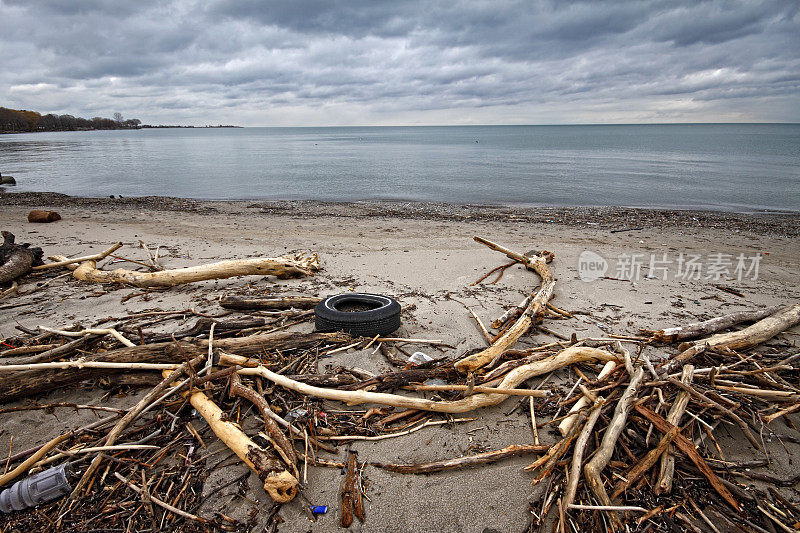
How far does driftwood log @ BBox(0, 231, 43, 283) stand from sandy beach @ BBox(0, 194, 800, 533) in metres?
0.24

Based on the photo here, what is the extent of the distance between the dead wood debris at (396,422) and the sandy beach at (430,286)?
0.12 m

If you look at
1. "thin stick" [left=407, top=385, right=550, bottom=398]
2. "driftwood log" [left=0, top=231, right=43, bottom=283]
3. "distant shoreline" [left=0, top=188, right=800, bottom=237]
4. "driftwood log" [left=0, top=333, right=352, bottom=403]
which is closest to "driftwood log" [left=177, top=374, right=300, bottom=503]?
"driftwood log" [left=0, top=333, right=352, bottom=403]

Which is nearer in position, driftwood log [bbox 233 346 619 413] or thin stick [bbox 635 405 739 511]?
thin stick [bbox 635 405 739 511]

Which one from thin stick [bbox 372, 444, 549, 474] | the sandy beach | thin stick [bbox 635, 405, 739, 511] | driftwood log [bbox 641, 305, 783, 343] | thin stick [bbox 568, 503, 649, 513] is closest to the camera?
thin stick [bbox 568, 503, 649, 513]

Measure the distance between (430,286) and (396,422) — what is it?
4.25m

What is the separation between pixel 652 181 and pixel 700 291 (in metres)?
26.2

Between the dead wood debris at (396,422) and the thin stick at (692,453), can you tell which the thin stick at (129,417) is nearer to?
the dead wood debris at (396,422)

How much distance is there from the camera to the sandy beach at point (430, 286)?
3.03 meters

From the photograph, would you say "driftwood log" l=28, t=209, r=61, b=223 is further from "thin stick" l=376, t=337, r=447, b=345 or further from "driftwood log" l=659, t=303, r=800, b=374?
"driftwood log" l=659, t=303, r=800, b=374

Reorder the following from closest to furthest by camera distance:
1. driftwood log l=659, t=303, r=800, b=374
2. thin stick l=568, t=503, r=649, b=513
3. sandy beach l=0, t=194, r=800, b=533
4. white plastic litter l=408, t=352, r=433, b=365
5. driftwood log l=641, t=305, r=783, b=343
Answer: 1. thin stick l=568, t=503, r=649, b=513
2. sandy beach l=0, t=194, r=800, b=533
3. driftwood log l=659, t=303, r=800, b=374
4. white plastic litter l=408, t=352, r=433, b=365
5. driftwood log l=641, t=305, r=783, b=343

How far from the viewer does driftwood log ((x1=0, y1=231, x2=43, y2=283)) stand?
748 centimetres

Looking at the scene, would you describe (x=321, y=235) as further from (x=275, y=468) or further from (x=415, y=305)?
(x=275, y=468)

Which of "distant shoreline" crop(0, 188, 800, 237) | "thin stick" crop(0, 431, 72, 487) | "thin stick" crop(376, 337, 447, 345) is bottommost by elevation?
"distant shoreline" crop(0, 188, 800, 237)

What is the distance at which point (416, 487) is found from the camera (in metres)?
3.08
